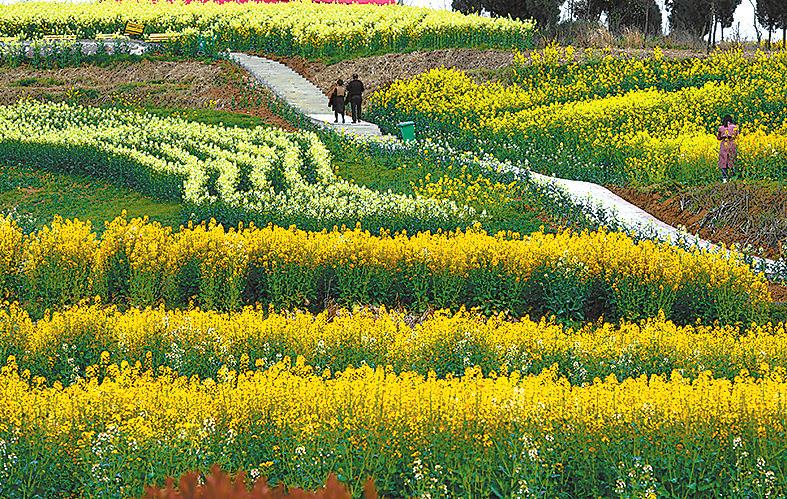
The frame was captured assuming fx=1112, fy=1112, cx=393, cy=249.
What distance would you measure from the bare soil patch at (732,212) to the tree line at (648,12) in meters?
22.4

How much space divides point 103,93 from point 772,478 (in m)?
22.2

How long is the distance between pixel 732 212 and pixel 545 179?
121 inches

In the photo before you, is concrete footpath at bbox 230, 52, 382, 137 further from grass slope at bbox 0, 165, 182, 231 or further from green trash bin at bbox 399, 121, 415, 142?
grass slope at bbox 0, 165, 182, 231

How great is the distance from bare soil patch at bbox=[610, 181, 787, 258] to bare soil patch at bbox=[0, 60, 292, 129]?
926 centimetres

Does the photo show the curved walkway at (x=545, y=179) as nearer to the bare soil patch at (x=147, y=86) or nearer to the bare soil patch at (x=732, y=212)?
the bare soil patch at (x=732, y=212)

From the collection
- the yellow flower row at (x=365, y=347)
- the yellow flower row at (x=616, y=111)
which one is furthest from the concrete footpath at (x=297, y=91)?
the yellow flower row at (x=365, y=347)

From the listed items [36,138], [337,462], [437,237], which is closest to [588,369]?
[337,462]

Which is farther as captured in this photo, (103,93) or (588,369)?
(103,93)

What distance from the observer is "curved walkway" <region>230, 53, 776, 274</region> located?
13.8 m

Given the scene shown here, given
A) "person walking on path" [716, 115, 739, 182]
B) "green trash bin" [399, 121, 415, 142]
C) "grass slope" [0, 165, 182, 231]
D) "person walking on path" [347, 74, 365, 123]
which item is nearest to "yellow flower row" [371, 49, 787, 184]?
"person walking on path" [716, 115, 739, 182]

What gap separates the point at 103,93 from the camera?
2583 cm

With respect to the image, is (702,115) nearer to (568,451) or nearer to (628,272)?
(628,272)

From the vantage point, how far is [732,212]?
1463 centimetres

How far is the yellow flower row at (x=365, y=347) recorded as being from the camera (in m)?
8.42
